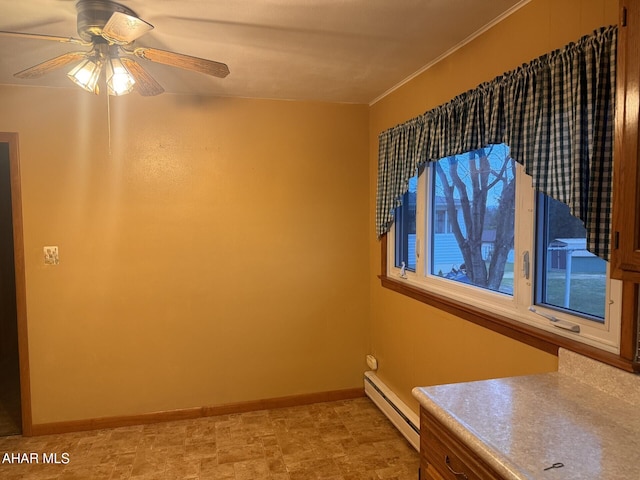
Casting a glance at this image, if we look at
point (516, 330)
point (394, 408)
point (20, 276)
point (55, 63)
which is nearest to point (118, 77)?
point (55, 63)

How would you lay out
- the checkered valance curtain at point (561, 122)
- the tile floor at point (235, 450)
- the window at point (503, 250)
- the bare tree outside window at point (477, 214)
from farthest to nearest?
the tile floor at point (235, 450) < the bare tree outside window at point (477, 214) < the window at point (503, 250) < the checkered valance curtain at point (561, 122)

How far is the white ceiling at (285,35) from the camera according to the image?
176 centimetres

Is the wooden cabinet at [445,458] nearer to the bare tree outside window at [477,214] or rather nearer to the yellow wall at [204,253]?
the bare tree outside window at [477,214]

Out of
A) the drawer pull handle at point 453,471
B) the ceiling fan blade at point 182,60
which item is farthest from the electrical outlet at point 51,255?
the drawer pull handle at point 453,471

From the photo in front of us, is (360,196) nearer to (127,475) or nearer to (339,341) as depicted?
(339,341)

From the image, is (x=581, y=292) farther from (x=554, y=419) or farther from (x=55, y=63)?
(x=55, y=63)

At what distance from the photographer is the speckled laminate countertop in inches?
40.8

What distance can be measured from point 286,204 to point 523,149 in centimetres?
189

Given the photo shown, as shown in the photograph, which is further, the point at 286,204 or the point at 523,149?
the point at 286,204

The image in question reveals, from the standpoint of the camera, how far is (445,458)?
53.4 inches

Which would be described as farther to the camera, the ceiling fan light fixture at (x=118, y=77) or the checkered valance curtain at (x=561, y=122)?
the ceiling fan light fixture at (x=118, y=77)

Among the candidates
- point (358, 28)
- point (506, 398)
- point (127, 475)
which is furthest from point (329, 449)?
point (358, 28)

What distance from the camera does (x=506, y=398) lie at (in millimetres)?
1385

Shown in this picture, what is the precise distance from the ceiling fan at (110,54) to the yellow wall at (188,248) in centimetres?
101
